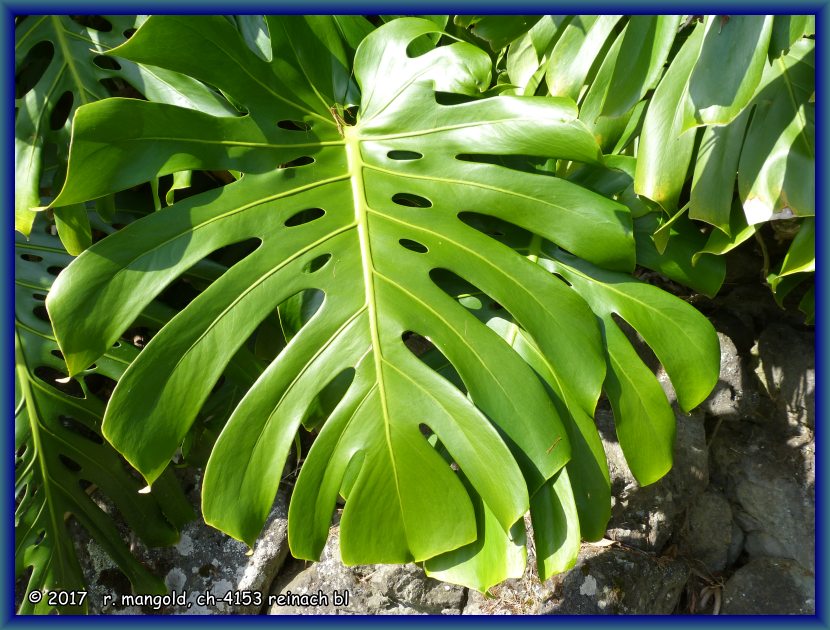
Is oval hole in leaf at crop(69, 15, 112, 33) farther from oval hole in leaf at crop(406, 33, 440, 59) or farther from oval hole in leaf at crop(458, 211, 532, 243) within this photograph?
oval hole in leaf at crop(458, 211, 532, 243)

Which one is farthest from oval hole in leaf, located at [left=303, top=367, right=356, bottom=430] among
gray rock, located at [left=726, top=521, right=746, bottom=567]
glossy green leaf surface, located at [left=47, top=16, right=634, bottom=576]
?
gray rock, located at [left=726, top=521, right=746, bottom=567]

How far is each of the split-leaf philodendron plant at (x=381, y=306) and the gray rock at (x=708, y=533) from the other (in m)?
1.04

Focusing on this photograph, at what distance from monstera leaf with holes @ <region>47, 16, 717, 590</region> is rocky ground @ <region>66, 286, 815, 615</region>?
76 cm

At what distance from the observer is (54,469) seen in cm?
157

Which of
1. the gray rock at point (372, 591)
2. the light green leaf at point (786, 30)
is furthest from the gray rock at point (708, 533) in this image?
the light green leaf at point (786, 30)

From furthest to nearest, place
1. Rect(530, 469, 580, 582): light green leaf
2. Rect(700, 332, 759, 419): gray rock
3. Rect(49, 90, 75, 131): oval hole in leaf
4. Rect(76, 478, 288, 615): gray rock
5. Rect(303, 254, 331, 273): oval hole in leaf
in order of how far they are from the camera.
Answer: Rect(700, 332, 759, 419): gray rock, Rect(76, 478, 288, 615): gray rock, Rect(49, 90, 75, 131): oval hole in leaf, Rect(303, 254, 331, 273): oval hole in leaf, Rect(530, 469, 580, 582): light green leaf

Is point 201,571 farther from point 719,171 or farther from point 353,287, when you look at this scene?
point 719,171

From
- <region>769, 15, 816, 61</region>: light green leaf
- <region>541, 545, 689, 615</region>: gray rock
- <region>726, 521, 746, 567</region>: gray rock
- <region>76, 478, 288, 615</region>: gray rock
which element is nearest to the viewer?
<region>769, 15, 816, 61</region>: light green leaf

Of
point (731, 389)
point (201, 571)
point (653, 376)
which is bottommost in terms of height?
point (201, 571)

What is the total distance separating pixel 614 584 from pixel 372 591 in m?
0.69

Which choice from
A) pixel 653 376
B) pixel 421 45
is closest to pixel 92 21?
pixel 421 45

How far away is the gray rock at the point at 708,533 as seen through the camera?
6.98ft

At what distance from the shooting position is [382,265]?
1213 millimetres

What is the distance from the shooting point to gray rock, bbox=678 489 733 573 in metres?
2.13
